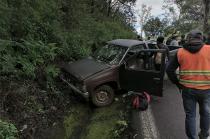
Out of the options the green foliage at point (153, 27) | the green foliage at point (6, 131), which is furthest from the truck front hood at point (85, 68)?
the green foliage at point (153, 27)

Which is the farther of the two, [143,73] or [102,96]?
[102,96]

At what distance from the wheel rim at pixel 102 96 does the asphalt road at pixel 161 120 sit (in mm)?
956

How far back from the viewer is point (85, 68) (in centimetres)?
849

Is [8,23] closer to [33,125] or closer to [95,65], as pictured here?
[95,65]

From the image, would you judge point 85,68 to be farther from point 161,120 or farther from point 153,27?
point 153,27

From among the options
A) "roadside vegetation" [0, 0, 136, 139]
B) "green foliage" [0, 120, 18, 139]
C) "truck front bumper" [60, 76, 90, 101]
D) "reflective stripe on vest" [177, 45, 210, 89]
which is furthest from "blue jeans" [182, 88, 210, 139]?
"truck front bumper" [60, 76, 90, 101]

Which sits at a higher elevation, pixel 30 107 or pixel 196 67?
pixel 196 67

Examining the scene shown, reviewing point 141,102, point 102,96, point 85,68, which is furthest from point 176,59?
point 85,68

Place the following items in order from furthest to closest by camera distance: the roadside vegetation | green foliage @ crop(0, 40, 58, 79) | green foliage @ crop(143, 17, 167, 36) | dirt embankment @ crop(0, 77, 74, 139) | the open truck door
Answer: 1. green foliage @ crop(143, 17, 167, 36)
2. the open truck door
3. green foliage @ crop(0, 40, 58, 79)
4. the roadside vegetation
5. dirt embankment @ crop(0, 77, 74, 139)

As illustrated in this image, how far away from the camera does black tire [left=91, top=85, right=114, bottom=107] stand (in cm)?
815

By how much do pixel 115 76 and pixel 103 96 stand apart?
2.11ft

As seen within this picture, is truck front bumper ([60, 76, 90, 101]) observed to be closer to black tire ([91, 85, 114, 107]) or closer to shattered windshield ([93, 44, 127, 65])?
black tire ([91, 85, 114, 107])

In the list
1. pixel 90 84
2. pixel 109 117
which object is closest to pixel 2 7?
pixel 90 84

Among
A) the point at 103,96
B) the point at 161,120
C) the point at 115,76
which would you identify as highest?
the point at 115,76
